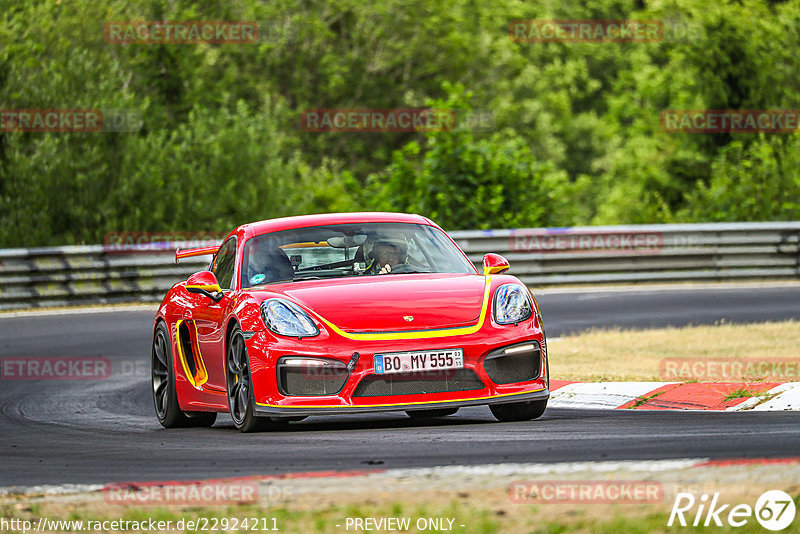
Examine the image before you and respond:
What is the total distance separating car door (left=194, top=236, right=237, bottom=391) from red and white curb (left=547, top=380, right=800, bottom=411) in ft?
7.96

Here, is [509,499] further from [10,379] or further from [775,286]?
[775,286]

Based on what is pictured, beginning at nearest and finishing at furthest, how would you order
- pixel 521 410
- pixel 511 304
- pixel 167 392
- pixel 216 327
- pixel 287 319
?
pixel 287 319
pixel 511 304
pixel 521 410
pixel 216 327
pixel 167 392

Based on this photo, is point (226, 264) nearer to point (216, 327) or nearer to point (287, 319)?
point (216, 327)

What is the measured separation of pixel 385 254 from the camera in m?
9.27

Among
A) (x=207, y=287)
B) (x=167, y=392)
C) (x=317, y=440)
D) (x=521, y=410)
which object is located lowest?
(x=167, y=392)

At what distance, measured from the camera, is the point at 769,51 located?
35656 millimetres

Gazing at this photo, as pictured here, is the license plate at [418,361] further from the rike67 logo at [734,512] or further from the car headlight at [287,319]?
the rike67 logo at [734,512]

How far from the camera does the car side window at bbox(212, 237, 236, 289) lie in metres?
9.48

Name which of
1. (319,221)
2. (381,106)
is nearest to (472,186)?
(319,221)

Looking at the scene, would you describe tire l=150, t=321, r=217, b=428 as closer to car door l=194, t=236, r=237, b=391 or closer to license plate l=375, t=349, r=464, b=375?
car door l=194, t=236, r=237, b=391

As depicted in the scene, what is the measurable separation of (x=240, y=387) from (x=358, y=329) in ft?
3.13

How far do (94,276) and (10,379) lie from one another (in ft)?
25.6

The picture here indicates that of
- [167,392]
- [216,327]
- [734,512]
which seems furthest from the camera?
[167,392]

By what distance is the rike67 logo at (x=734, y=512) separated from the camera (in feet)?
15.9
